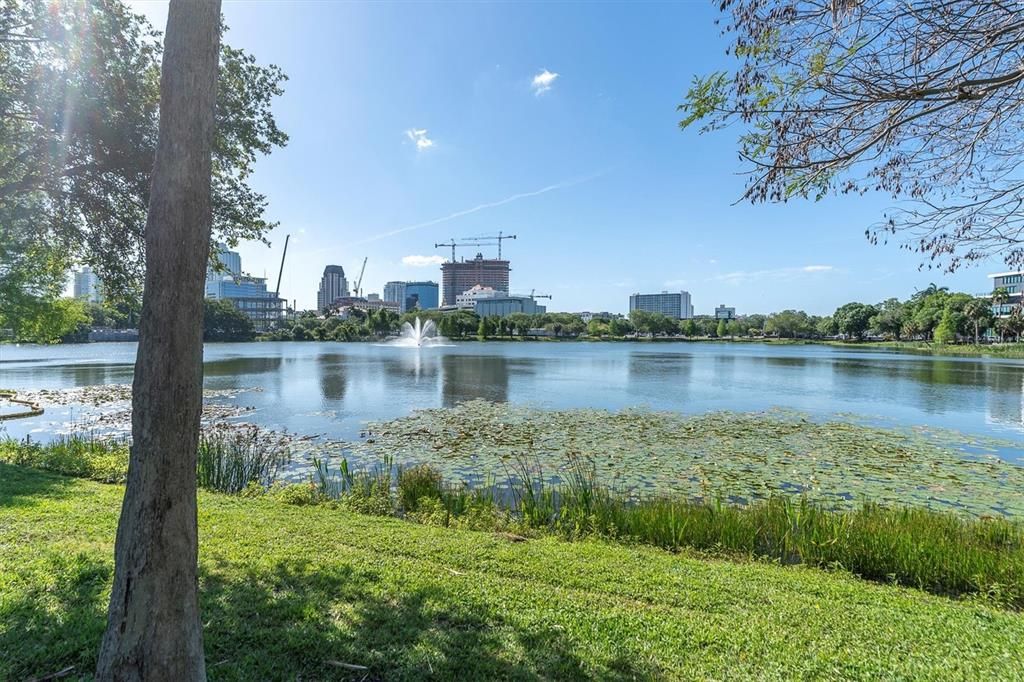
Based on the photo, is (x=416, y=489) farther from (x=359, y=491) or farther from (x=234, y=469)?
(x=234, y=469)

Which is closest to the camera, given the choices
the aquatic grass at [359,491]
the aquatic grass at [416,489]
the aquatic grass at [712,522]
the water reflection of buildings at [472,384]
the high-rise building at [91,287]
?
the aquatic grass at [712,522]

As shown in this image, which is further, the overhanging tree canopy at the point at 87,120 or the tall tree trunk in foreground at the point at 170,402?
the overhanging tree canopy at the point at 87,120

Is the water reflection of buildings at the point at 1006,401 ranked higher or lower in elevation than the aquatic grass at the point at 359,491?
lower

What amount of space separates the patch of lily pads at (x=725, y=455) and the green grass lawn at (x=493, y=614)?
3.60 m

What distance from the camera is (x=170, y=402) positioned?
2174 millimetres

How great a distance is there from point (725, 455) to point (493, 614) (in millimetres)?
9313

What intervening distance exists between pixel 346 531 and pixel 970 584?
21.6 ft

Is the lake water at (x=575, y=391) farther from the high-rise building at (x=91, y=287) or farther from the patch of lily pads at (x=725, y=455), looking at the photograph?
the high-rise building at (x=91, y=287)

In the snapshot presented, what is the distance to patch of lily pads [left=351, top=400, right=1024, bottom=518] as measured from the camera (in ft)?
28.6

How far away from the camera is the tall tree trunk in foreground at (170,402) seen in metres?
2.16

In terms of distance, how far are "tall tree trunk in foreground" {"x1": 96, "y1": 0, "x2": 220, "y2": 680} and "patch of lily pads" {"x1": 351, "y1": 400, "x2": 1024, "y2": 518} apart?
708 cm

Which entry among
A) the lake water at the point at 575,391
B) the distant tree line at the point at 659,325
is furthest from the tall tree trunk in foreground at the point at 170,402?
the distant tree line at the point at 659,325

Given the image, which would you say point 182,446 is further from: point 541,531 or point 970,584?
point 970,584

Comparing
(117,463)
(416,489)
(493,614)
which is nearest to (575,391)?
(416,489)
